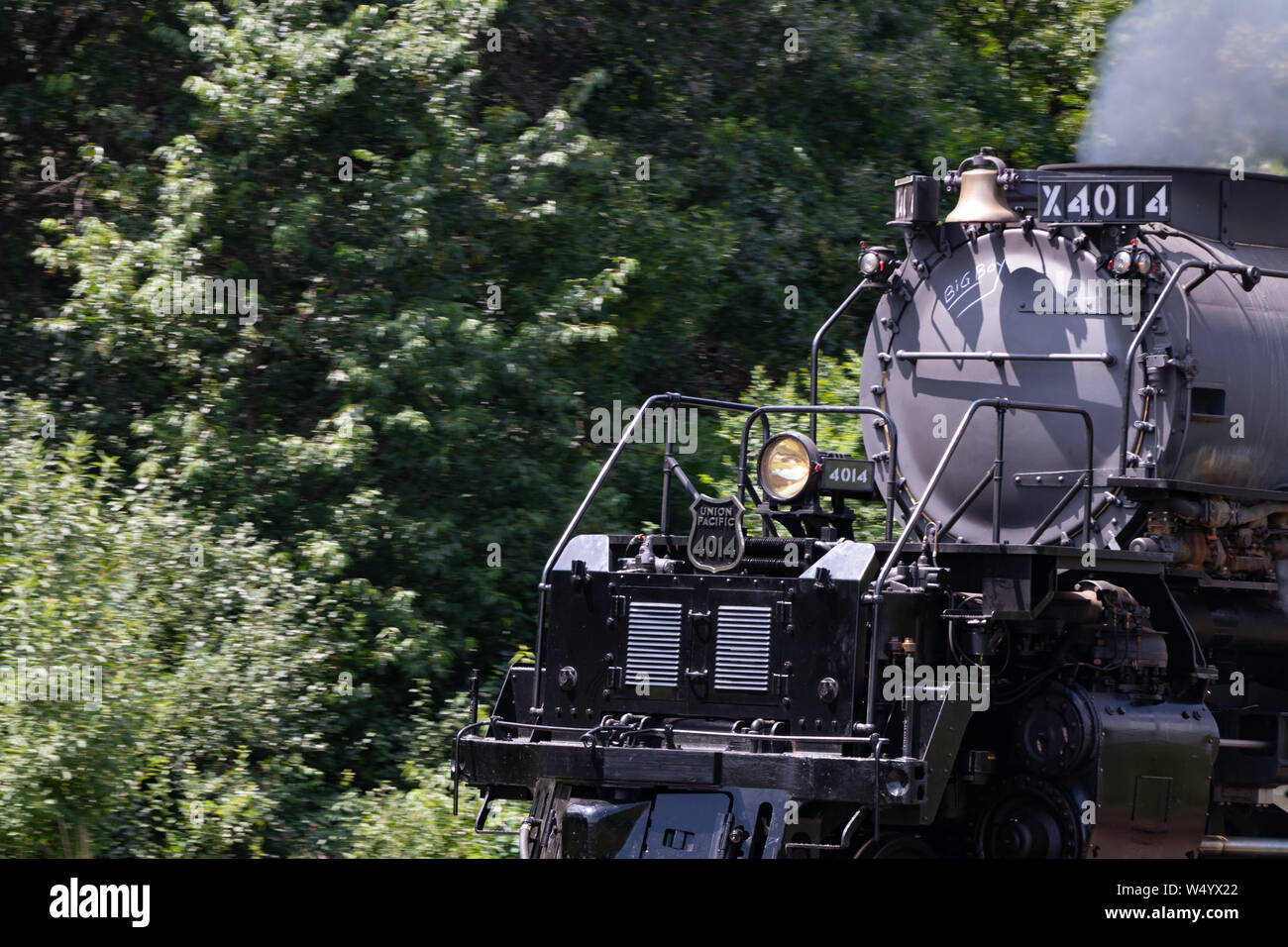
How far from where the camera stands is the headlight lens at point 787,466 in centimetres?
819

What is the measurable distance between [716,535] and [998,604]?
1321 mm

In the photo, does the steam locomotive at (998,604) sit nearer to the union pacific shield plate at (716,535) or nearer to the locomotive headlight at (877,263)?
the union pacific shield plate at (716,535)

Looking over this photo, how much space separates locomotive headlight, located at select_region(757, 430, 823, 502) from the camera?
322 inches

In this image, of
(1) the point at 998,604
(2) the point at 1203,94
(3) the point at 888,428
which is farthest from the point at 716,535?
(2) the point at 1203,94

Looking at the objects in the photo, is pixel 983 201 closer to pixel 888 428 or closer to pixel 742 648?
pixel 888 428

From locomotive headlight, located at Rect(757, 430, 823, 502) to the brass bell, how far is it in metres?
1.62

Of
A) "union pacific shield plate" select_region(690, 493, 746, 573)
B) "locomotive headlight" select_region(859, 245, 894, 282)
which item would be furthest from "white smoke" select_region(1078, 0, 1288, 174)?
"union pacific shield plate" select_region(690, 493, 746, 573)

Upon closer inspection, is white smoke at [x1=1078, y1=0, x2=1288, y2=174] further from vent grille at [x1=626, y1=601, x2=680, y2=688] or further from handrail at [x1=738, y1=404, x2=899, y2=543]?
vent grille at [x1=626, y1=601, x2=680, y2=688]

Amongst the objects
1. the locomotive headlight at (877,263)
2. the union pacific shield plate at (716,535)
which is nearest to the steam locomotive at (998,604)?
the union pacific shield plate at (716,535)

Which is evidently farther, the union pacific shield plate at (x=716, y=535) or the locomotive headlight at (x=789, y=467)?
the locomotive headlight at (x=789, y=467)

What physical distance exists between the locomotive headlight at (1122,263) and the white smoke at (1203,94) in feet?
8.69

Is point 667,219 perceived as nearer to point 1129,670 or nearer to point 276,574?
point 276,574
